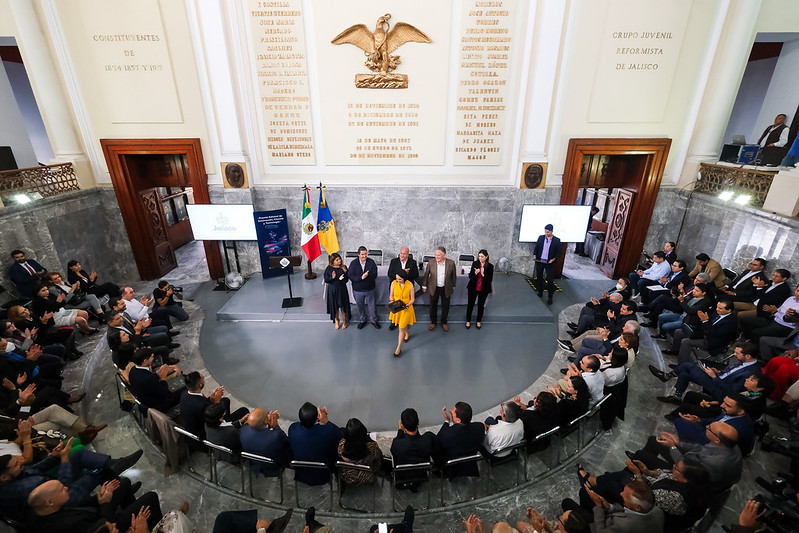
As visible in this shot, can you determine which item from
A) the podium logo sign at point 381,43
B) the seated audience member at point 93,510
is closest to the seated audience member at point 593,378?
the seated audience member at point 93,510

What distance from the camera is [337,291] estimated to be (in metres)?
6.44

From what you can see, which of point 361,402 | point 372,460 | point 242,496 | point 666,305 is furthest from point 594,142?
point 242,496

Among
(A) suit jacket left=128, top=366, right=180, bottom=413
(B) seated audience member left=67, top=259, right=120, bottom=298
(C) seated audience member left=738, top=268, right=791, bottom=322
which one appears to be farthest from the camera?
(B) seated audience member left=67, top=259, right=120, bottom=298

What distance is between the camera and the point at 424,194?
829 cm

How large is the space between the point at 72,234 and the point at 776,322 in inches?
484

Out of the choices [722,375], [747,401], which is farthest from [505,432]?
[722,375]

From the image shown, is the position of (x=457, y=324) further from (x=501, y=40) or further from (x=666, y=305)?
(x=501, y=40)

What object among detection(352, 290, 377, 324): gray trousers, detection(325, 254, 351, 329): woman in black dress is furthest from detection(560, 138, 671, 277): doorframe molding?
detection(325, 254, 351, 329): woman in black dress

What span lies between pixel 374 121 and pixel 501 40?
2.93m

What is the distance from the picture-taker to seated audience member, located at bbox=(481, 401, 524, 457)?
3520 mm

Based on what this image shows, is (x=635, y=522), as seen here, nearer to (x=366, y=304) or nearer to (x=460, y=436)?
(x=460, y=436)

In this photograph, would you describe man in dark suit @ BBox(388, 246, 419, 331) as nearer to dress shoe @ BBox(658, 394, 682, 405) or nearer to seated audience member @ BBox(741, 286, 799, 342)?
dress shoe @ BBox(658, 394, 682, 405)

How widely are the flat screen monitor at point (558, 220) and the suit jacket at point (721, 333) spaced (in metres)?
3.40

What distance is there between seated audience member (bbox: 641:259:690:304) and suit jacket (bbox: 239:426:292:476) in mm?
6863
